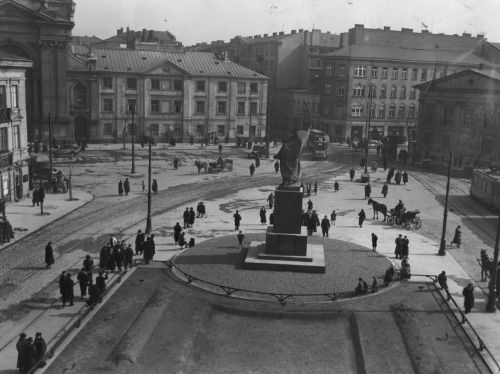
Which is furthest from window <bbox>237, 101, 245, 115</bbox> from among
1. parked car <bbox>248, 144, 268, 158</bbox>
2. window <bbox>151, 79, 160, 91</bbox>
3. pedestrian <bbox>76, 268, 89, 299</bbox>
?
pedestrian <bbox>76, 268, 89, 299</bbox>

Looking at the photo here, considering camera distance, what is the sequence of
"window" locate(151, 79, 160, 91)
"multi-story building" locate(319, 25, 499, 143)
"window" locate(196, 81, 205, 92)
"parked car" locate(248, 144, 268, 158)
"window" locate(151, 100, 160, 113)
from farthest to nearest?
"multi-story building" locate(319, 25, 499, 143) → "window" locate(196, 81, 205, 92) → "window" locate(151, 100, 160, 113) → "window" locate(151, 79, 160, 91) → "parked car" locate(248, 144, 268, 158)

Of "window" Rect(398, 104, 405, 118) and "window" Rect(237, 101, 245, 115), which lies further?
"window" Rect(398, 104, 405, 118)

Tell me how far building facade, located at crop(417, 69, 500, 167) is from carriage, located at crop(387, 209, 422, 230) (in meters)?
29.5

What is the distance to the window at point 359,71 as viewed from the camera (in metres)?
90.6

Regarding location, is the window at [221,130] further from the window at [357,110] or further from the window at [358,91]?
the window at [358,91]

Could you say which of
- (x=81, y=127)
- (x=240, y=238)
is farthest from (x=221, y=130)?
(x=240, y=238)

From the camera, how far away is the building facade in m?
65.4

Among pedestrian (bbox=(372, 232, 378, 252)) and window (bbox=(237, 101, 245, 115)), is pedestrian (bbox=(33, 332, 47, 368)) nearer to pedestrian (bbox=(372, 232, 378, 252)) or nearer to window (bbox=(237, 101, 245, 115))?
pedestrian (bbox=(372, 232, 378, 252))

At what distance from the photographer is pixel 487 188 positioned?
1850 inches

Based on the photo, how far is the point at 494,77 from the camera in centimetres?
6544

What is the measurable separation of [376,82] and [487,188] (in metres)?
47.8

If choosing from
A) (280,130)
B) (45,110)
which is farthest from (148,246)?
(280,130)

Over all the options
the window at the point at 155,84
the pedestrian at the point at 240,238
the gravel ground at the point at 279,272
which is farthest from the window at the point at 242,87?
the pedestrian at the point at 240,238

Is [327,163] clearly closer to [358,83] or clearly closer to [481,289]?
[358,83]
